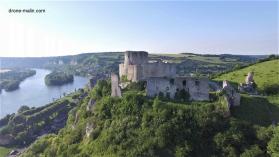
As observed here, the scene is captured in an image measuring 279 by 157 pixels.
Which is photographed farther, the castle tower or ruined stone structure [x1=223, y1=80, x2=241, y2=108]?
the castle tower

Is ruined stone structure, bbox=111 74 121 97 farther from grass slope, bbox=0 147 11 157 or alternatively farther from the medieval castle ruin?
grass slope, bbox=0 147 11 157

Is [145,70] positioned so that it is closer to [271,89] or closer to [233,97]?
[233,97]

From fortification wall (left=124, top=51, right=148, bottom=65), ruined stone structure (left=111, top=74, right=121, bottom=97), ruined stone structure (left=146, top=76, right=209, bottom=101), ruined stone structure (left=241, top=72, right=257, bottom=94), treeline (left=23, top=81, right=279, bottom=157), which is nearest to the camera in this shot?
treeline (left=23, top=81, right=279, bottom=157)

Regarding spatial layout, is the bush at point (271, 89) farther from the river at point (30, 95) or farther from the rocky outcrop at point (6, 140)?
the river at point (30, 95)

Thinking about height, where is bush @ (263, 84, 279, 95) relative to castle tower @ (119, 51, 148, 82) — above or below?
below

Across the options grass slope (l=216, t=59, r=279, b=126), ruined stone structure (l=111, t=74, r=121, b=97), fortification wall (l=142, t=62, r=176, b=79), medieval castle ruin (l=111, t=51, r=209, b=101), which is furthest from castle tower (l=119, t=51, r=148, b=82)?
grass slope (l=216, t=59, r=279, b=126)

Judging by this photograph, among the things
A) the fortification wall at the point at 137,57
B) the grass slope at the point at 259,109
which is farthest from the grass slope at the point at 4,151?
the grass slope at the point at 259,109

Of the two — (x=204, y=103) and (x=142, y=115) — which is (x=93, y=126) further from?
(x=204, y=103)

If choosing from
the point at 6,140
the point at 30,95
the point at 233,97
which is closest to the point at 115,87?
the point at 233,97

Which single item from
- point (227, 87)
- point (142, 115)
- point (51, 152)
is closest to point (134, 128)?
point (142, 115)
